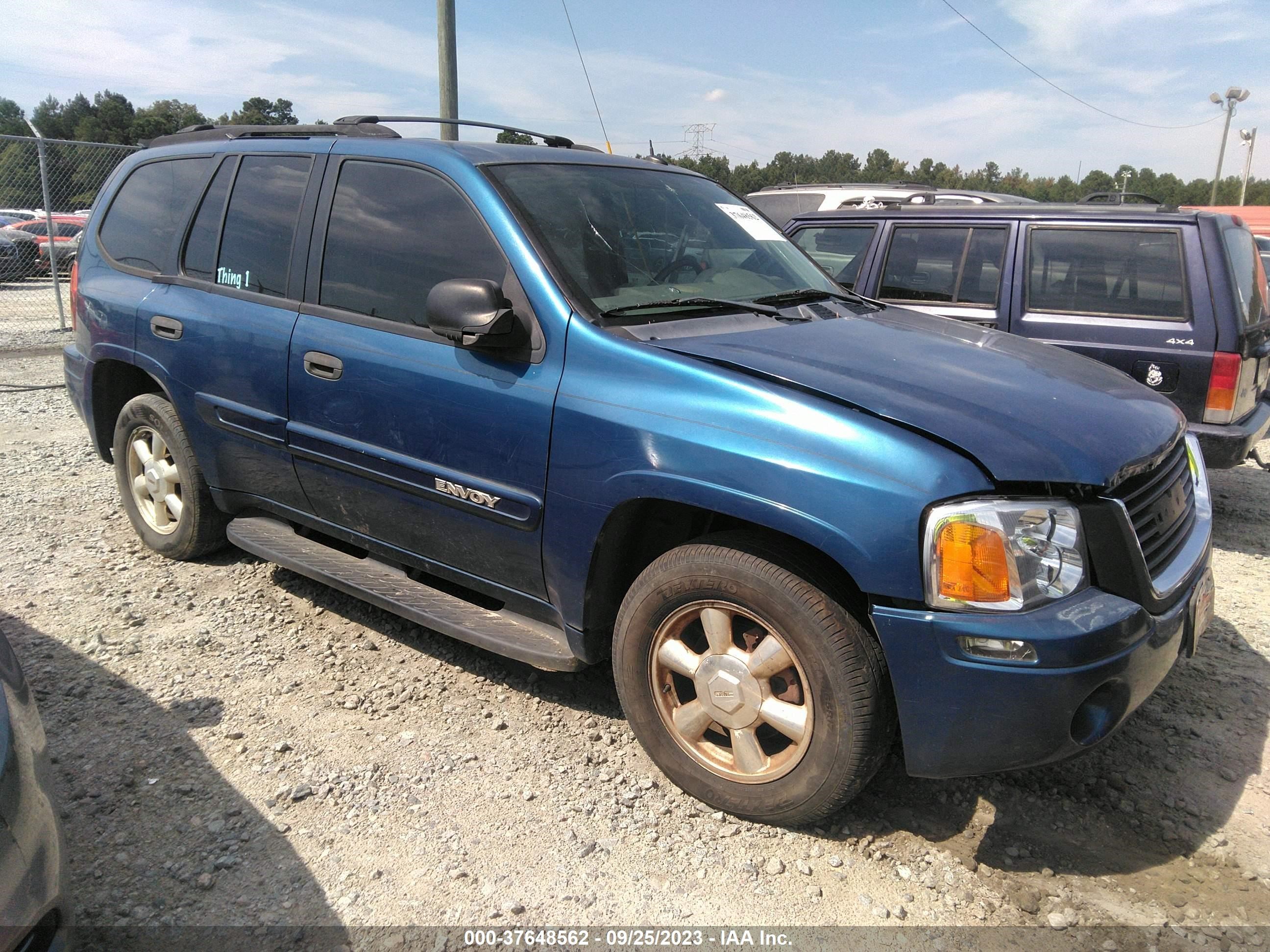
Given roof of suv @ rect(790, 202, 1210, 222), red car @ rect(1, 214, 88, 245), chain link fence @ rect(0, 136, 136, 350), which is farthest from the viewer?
red car @ rect(1, 214, 88, 245)

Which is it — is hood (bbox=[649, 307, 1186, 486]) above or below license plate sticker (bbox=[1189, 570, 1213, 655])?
above

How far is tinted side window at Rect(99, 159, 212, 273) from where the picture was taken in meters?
4.10

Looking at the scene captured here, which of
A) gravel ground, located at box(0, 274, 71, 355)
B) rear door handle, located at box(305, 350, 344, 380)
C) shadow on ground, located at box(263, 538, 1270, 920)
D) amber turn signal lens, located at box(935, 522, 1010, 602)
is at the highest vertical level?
rear door handle, located at box(305, 350, 344, 380)

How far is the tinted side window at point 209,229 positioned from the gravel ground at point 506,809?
147 centimetres

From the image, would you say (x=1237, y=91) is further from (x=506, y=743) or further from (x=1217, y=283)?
(x=506, y=743)

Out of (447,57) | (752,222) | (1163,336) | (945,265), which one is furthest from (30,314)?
(1163,336)

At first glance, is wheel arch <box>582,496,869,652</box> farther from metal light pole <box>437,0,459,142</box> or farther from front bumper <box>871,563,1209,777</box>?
metal light pole <box>437,0,459,142</box>

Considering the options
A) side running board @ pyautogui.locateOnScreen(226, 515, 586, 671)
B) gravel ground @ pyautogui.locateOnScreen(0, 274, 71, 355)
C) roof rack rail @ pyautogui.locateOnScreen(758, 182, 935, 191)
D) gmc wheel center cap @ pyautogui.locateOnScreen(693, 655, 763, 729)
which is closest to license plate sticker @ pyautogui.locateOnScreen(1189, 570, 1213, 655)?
gmc wheel center cap @ pyautogui.locateOnScreen(693, 655, 763, 729)

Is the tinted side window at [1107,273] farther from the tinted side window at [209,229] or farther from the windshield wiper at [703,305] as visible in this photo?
the tinted side window at [209,229]

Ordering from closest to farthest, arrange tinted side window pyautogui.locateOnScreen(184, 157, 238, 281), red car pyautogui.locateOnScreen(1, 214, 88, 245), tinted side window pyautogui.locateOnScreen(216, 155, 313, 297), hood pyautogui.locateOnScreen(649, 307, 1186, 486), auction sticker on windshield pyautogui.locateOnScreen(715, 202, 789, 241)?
hood pyautogui.locateOnScreen(649, 307, 1186, 486) → tinted side window pyautogui.locateOnScreen(216, 155, 313, 297) → auction sticker on windshield pyautogui.locateOnScreen(715, 202, 789, 241) → tinted side window pyautogui.locateOnScreen(184, 157, 238, 281) → red car pyautogui.locateOnScreen(1, 214, 88, 245)

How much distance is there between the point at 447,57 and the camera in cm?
830

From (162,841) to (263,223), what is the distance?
2372mm

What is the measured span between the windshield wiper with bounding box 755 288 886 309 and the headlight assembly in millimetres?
1363

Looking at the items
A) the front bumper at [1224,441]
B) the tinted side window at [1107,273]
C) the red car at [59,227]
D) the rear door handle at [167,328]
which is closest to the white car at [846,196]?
the tinted side window at [1107,273]
